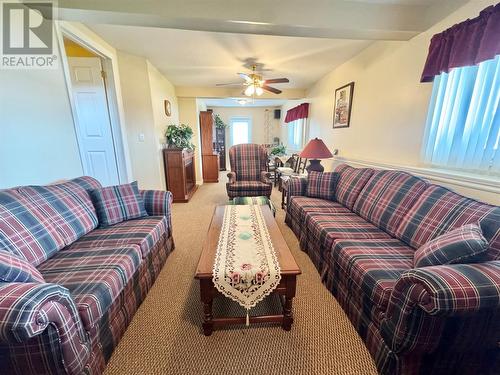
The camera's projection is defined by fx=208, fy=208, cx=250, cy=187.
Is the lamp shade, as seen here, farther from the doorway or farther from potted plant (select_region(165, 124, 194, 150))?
the doorway

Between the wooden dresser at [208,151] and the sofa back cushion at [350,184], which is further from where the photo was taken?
the wooden dresser at [208,151]

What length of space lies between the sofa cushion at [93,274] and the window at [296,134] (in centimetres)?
468

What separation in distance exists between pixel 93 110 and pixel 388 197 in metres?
3.63

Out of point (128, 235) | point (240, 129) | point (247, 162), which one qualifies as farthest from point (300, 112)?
point (128, 235)

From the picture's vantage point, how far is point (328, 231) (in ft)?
5.60

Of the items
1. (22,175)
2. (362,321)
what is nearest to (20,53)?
(22,175)

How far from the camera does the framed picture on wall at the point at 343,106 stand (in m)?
3.13

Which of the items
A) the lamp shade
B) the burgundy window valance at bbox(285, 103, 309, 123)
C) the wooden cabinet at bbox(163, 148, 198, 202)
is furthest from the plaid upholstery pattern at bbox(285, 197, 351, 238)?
the burgundy window valance at bbox(285, 103, 309, 123)

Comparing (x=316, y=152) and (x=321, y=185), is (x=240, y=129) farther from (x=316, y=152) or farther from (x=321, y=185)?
(x=321, y=185)

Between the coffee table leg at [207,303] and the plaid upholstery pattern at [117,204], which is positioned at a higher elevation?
the plaid upholstery pattern at [117,204]

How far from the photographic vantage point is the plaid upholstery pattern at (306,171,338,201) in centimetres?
257

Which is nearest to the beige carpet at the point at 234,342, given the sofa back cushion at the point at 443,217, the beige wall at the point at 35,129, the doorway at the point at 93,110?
the sofa back cushion at the point at 443,217

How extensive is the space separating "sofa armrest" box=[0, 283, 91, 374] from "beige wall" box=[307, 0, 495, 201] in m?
2.51

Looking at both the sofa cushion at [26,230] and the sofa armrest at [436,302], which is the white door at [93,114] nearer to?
the sofa cushion at [26,230]
